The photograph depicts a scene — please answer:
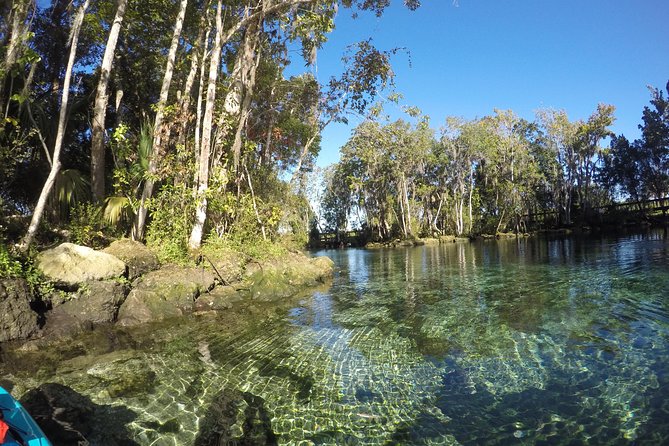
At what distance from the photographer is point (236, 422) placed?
14.5ft

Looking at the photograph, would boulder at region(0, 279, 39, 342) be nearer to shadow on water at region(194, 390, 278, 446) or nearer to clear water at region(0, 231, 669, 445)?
clear water at region(0, 231, 669, 445)

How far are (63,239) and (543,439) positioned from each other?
11.9m

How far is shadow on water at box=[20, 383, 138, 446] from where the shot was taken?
4051 mm

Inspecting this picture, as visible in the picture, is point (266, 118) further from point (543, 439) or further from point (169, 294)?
point (543, 439)

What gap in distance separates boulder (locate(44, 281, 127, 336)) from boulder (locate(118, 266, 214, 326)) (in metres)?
0.28

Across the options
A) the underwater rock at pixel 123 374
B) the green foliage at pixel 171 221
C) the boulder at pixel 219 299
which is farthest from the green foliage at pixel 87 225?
the underwater rock at pixel 123 374

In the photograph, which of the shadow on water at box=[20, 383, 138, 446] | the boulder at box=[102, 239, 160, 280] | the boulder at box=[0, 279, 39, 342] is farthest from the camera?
the boulder at box=[102, 239, 160, 280]

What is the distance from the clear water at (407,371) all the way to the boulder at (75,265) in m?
1.76

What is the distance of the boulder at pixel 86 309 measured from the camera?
316 inches

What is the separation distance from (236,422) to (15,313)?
5.83 metres

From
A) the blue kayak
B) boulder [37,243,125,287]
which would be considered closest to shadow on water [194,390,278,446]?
the blue kayak

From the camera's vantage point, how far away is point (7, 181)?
446 inches

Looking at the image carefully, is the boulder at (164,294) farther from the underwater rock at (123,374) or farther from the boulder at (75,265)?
the underwater rock at (123,374)

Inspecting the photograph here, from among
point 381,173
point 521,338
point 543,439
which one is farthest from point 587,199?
point 543,439
